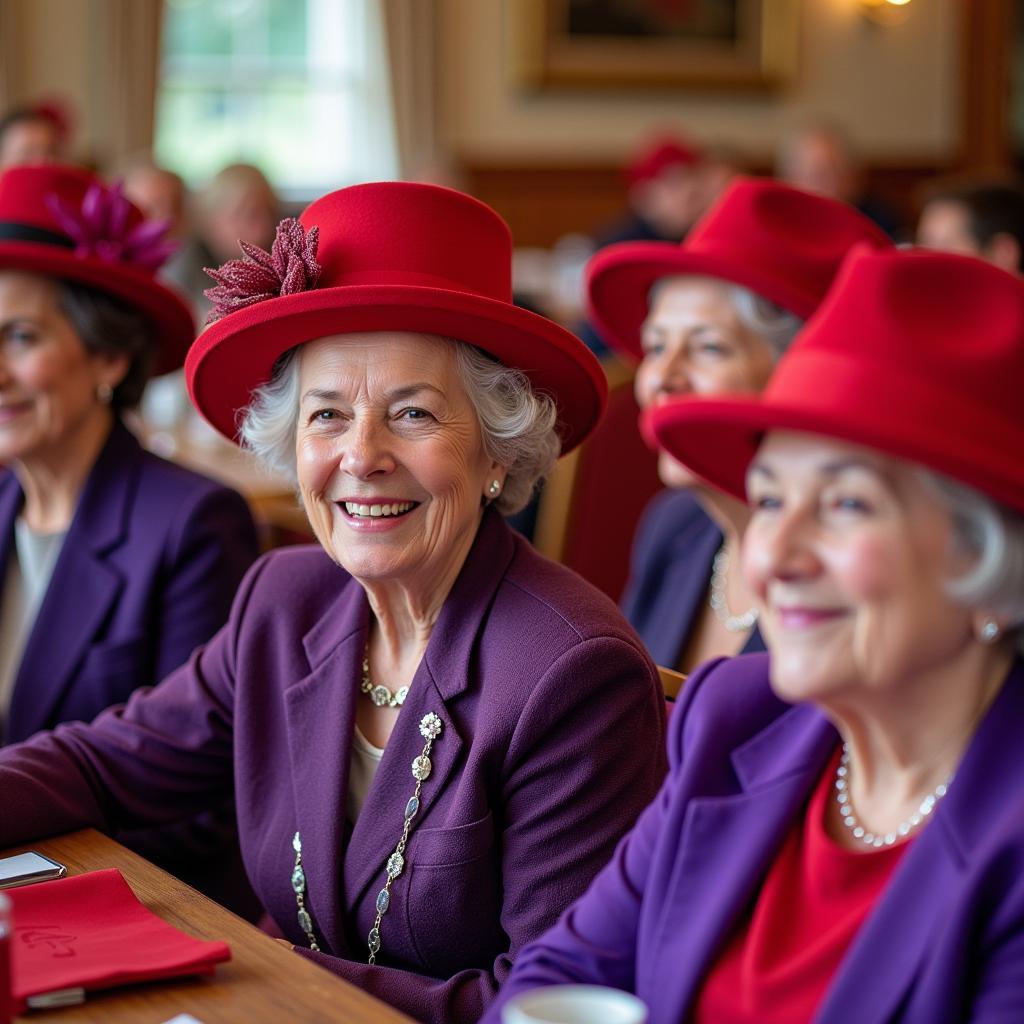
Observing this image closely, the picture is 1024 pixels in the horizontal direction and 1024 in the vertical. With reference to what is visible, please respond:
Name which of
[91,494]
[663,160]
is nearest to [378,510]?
[91,494]

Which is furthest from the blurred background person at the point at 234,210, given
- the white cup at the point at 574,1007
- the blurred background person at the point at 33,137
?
the white cup at the point at 574,1007

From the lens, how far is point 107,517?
2.65m

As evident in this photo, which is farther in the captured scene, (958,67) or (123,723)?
(958,67)

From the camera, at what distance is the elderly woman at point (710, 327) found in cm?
266

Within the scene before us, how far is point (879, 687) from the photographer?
1.30 metres

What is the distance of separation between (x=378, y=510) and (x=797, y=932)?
2.63 ft

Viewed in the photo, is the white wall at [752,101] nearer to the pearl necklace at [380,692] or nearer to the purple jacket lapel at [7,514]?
the purple jacket lapel at [7,514]

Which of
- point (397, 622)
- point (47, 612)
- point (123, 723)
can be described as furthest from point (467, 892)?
point (47, 612)

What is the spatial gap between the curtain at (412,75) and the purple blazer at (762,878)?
7600 mm

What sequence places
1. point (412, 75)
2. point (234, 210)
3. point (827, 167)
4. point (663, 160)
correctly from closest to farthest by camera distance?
point (234, 210)
point (663, 160)
point (827, 167)
point (412, 75)

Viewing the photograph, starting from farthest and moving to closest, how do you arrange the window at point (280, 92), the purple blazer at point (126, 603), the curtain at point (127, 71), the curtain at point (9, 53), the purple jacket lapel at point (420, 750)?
the window at point (280, 92) < the curtain at point (127, 71) < the curtain at point (9, 53) < the purple blazer at point (126, 603) < the purple jacket lapel at point (420, 750)

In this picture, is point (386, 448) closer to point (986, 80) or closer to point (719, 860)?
point (719, 860)

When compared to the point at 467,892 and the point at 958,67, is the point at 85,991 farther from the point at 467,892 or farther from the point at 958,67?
the point at 958,67

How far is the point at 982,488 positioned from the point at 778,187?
1.55 m
